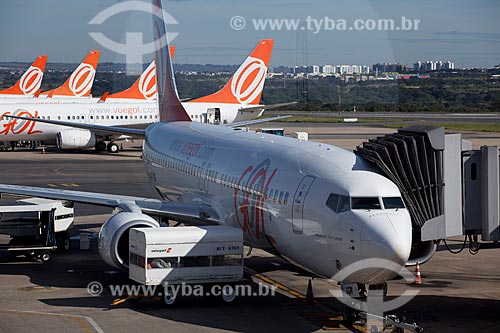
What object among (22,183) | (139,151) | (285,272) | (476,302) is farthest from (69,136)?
(476,302)

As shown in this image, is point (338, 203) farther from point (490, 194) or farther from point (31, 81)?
point (31, 81)

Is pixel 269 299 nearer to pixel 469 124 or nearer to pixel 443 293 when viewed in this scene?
pixel 443 293

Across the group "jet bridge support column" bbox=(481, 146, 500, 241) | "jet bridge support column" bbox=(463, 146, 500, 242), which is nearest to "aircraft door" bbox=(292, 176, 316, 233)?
"jet bridge support column" bbox=(463, 146, 500, 242)

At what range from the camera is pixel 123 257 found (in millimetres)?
24531

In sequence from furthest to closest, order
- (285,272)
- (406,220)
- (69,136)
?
(69,136) < (285,272) < (406,220)

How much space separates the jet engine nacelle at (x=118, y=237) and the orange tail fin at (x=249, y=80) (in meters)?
46.0

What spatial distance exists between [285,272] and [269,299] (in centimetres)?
373

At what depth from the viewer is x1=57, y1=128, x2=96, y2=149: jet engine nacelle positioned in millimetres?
70062

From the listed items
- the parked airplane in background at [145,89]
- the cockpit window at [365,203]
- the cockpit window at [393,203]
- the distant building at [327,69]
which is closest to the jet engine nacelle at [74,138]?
the parked airplane in background at [145,89]

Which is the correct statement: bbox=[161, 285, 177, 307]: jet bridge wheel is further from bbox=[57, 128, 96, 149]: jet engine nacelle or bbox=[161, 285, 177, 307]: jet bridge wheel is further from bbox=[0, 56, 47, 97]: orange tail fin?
bbox=[0, 56, 47, 97]: orange tail fin

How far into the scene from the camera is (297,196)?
66.7ft

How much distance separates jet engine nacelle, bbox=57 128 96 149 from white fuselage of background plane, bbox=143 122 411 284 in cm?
4137

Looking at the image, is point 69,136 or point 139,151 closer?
point 69,136

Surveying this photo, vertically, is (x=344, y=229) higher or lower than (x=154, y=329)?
higher
